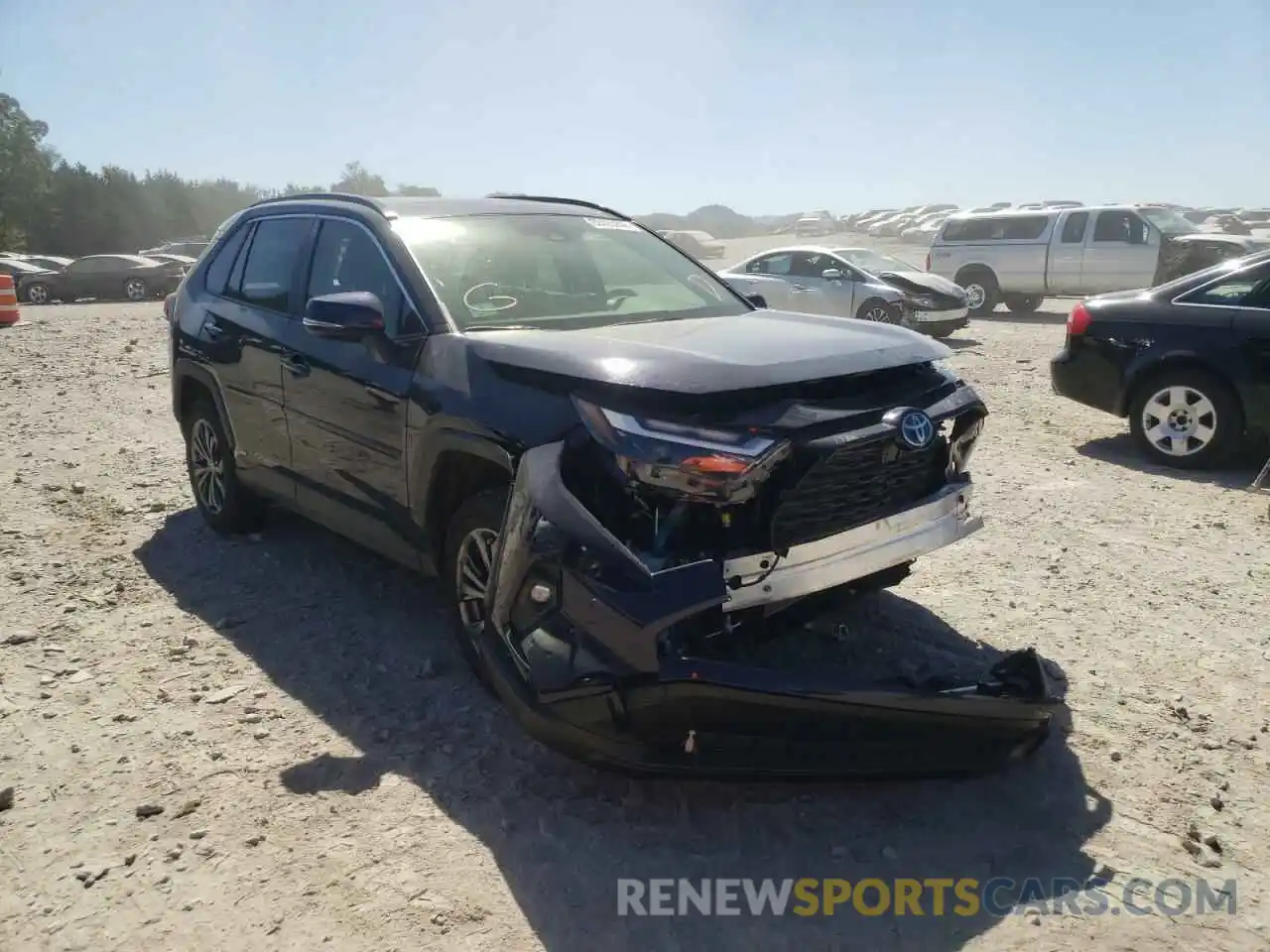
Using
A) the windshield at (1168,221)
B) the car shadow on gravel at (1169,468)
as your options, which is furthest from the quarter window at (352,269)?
the windshield at (1168,221)

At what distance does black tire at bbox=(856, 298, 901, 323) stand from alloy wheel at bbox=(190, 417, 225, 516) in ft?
33.9

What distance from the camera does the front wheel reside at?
1098 inches

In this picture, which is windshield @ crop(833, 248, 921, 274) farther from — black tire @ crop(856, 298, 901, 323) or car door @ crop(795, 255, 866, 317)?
black tire @ crop(856, 298, 901, 323)

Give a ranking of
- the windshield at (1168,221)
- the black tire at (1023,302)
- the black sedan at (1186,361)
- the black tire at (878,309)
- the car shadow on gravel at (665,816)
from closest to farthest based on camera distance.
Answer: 1. the car shadow on gravel at (665,816)
2. the black sedan at (1186,361)
3. the black tire at (878,309)
4. the windshield at (1168,221)
5. the black tire at (1023,302)

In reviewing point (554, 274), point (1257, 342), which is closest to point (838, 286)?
point (1257, 342)

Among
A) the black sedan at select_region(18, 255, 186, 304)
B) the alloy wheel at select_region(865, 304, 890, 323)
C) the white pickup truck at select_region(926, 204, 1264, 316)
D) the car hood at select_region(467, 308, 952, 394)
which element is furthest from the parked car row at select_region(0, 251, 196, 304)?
the car hood at select_region(467, 308, 952, 394)

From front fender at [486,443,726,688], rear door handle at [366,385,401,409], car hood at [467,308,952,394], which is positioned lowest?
front fender at [486,443,726,688]

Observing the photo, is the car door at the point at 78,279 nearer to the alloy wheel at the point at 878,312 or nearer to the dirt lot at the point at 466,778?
the alloy wheel at the point at 878,312

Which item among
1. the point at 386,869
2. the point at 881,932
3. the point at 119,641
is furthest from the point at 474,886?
the point at 119,641

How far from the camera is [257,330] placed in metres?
4.83

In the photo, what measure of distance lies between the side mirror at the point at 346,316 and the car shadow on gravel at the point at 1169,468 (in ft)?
17.6

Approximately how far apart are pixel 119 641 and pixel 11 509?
8.20 feet

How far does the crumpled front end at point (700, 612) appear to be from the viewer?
2705 mm

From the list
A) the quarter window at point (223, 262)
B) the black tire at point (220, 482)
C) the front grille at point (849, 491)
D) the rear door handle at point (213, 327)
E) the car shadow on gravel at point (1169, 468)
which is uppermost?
the quarter window at point (223, 262)
